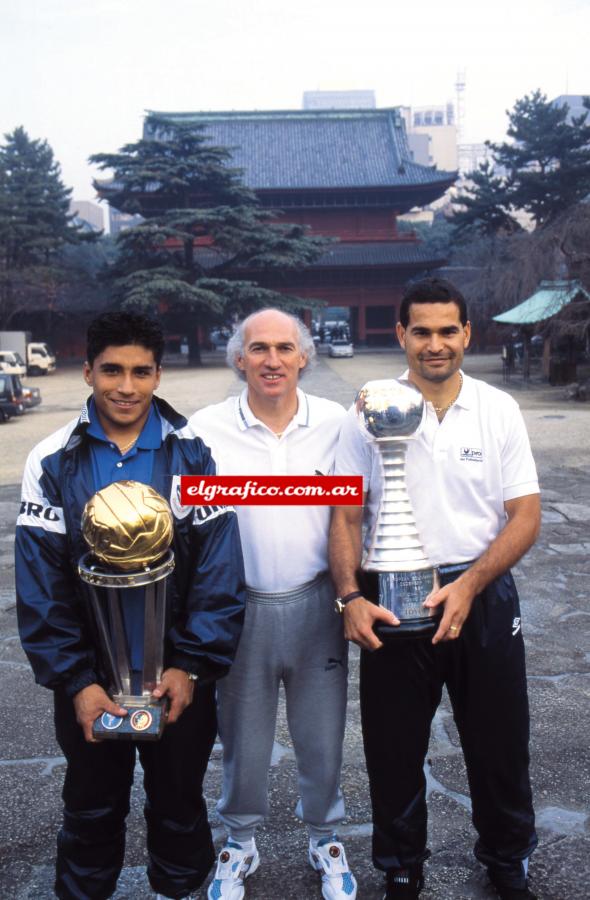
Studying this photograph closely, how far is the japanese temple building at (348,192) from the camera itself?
3388 centimetres

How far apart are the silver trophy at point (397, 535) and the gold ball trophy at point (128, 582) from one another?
1.68 feet

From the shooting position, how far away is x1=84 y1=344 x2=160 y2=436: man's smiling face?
6.43ft

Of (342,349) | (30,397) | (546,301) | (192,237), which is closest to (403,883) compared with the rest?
(30,397)

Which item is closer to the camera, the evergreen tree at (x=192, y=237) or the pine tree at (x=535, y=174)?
the evergreen tree at (x=192, y=237)

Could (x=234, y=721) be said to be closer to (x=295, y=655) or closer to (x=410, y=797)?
(x=295, y=655)

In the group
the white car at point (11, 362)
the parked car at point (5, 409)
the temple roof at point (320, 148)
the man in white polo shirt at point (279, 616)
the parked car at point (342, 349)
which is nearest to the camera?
the man in white polo shirt at point (279, 616)

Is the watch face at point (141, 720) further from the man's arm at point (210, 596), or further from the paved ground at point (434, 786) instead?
the paved ground at point (434, 786)

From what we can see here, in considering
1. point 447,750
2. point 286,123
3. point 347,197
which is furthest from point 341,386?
point 286,123

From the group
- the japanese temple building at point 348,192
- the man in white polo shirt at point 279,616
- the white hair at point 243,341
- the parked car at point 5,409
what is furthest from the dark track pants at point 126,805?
the japanese temple building at point 348,192

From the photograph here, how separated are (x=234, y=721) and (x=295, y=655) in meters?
0.26

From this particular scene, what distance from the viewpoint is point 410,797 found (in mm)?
2115

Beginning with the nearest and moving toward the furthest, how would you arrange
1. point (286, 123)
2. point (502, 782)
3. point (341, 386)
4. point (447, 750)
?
point (502, 782) → point (447, 750) → point (341, 386) → point (286, 123)

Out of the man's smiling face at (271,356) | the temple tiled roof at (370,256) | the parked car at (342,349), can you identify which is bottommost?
the parked car at (342,349)

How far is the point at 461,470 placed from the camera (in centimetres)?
206
